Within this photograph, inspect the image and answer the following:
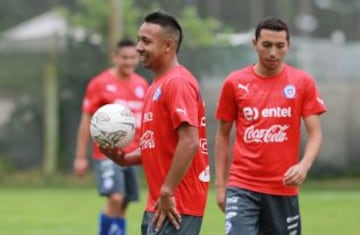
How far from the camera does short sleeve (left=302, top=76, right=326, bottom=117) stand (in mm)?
8203

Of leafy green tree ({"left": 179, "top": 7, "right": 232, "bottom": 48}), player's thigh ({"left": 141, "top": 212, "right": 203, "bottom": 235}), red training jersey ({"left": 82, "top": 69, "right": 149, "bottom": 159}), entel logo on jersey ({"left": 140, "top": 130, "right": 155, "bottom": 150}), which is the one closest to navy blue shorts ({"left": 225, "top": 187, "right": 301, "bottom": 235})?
player's thigh ({"left": 141, "top": 212, "right": 203, "bottom": 235})

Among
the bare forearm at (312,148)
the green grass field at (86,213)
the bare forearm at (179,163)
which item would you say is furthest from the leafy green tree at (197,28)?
the bare forearm at (179,163)

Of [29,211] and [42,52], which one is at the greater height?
[42,52]

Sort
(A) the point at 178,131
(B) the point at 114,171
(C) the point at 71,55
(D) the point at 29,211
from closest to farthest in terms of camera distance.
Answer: (A) the point at 178,131, (B) the point at 114,171, (D) the point at 29,211, (C) the point at 71,55

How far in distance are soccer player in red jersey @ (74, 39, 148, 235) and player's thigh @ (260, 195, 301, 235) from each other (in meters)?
4.11

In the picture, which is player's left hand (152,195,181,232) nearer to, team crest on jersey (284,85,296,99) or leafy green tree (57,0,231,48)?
team crest on jersey (284,85,296,99)

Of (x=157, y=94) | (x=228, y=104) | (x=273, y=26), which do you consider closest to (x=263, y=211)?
(x=228, y=104)

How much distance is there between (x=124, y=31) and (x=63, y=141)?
2.88 meters

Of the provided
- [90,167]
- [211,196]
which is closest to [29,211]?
[211,196]

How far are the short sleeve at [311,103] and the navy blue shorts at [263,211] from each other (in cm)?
64

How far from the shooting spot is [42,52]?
24.4 meters

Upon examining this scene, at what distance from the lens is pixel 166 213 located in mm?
6715

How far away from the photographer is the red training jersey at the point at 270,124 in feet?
26.9

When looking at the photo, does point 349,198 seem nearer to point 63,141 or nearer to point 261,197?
point 63,141
